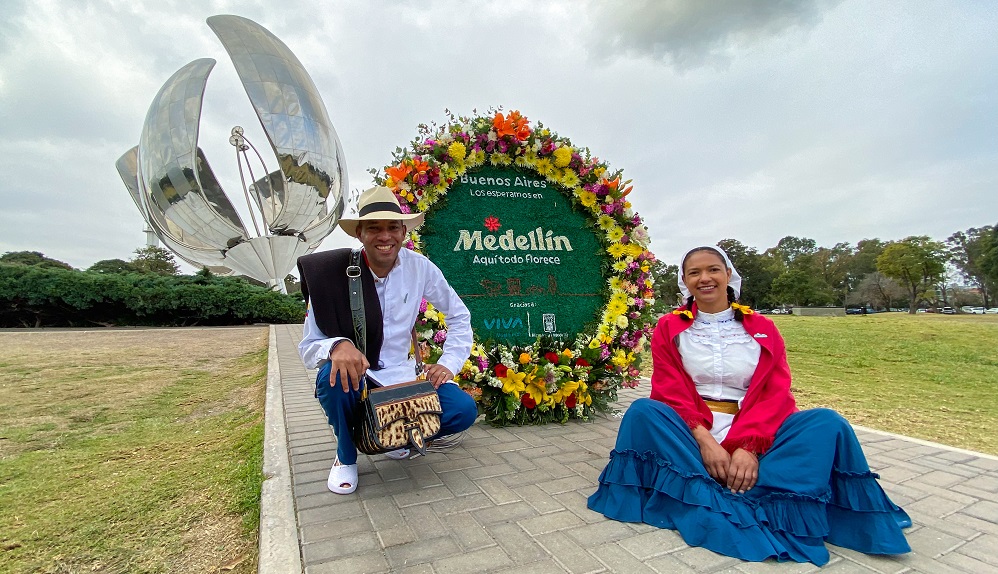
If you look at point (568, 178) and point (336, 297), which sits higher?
point (568, 178)

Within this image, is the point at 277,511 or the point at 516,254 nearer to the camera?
the point at 277,511

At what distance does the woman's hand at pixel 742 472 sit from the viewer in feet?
7.68

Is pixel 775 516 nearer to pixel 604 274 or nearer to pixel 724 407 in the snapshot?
pixel 724 407

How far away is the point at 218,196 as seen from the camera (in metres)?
19.5

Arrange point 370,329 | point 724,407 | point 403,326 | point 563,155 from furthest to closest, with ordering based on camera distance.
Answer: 1. point 563,155
2. point 403,326
3. point 370,329
4. point 724,407

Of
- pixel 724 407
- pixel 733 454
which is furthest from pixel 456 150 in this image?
pixel 733 454

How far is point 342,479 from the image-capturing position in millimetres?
2832

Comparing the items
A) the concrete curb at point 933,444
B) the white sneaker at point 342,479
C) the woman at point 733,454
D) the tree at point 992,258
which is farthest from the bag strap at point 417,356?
the tree at point 992,258

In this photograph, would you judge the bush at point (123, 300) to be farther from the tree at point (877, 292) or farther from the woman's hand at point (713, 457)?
the tree at point (877, 292)

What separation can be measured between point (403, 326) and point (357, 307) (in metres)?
0.34

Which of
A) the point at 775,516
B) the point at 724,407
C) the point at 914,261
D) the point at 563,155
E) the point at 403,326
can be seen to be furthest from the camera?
the point at 914,261

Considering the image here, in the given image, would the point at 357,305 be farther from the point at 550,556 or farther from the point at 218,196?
the point at 218,196

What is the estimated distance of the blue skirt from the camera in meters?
2.15

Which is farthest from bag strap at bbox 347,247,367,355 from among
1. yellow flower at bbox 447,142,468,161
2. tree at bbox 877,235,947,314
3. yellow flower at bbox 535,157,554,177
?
tree at bbox 877,235,947,314
